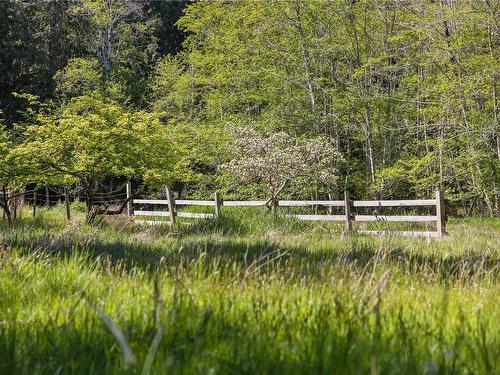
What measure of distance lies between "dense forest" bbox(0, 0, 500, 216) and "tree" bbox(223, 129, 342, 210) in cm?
6

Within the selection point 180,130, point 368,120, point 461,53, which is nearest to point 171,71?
point 180,130

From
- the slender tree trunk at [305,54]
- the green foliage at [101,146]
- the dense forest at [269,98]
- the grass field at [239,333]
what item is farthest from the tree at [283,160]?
the grass field at [239,333]

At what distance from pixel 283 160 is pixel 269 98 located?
5496 mm

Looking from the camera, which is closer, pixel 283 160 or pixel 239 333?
pixel 239 333

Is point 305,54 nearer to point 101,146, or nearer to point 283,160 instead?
point 283,160

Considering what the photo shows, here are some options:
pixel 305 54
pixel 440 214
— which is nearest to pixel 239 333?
pixel 440 214

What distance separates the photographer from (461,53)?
1797 centimetres

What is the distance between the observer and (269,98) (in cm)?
2486

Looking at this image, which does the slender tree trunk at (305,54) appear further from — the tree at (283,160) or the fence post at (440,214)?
the fence post at (440,214)

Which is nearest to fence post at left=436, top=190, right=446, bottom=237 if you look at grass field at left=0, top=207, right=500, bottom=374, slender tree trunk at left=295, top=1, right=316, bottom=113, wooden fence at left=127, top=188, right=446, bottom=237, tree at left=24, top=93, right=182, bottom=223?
wooden fence at left=127, top=188, right=446, bottom=237

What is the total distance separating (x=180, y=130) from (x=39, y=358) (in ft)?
82.1

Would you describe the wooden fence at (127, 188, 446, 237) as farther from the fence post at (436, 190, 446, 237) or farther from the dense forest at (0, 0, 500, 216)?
the dense forest at (0, 0, 500, 216)

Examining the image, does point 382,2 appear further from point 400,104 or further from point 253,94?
point 253,94

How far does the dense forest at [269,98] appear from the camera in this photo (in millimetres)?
14516
